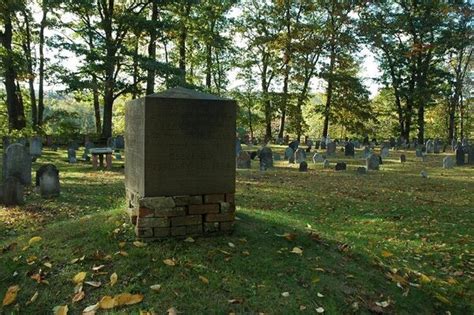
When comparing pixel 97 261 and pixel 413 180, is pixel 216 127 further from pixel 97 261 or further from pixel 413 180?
pixel 413 180

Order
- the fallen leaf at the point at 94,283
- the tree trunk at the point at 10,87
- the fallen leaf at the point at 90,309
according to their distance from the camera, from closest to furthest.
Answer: the fallen leaf at the point at 90,309, the fallen leaf at the point at 94,283, the tree trunk at the point at 10,87

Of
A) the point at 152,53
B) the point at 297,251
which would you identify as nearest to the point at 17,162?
the point at 297,251

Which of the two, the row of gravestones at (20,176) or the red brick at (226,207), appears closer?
the red brick at (226,207)

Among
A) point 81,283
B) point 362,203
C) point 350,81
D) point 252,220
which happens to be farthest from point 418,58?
point 81,283

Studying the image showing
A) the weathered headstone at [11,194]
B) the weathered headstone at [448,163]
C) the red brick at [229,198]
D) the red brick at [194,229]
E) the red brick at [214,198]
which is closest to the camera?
the red brick at [194,229]

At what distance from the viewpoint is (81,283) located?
3707 millimetres

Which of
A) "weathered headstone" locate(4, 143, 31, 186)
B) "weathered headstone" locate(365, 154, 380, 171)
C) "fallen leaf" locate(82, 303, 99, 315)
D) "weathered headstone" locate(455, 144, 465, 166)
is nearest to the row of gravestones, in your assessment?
"weathered headstone" locate(4, 143, 31, 186)

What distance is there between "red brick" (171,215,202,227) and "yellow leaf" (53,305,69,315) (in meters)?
1.39

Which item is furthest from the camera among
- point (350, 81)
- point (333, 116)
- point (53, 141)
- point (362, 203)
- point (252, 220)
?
point (333, 116)

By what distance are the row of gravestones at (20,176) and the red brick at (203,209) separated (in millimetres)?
5419

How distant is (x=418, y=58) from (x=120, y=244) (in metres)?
35.3

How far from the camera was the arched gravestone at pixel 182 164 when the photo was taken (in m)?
4.40

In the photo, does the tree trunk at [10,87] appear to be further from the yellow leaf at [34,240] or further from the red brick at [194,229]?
the red brick at [194,229]

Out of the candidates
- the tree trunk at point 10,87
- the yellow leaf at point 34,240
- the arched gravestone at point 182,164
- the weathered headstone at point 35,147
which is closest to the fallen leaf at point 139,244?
the arched gravestone at point 182,164
